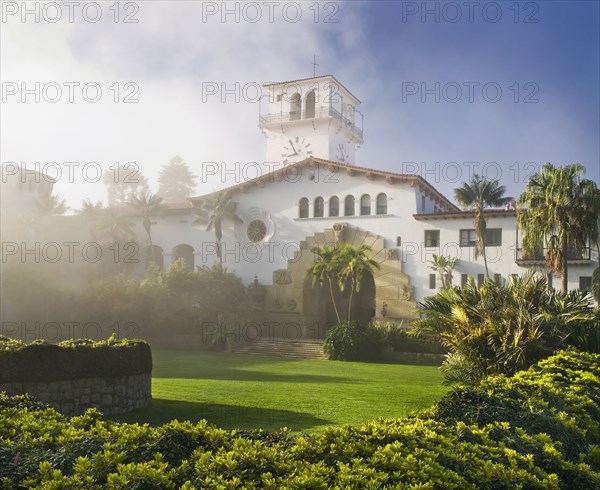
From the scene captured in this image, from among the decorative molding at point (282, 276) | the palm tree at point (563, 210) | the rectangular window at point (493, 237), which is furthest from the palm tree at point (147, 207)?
the palm tree at point (563, 210)

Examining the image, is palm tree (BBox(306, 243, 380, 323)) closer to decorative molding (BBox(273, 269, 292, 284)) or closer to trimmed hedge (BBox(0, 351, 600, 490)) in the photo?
decorative molding (BBox(273, 269, 292, 284))

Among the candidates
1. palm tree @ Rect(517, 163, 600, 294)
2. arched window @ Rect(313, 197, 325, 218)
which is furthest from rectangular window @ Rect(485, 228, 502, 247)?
arched window @ Rect(313, 197, 325, 218)

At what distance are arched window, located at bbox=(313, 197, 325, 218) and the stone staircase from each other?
10.5m

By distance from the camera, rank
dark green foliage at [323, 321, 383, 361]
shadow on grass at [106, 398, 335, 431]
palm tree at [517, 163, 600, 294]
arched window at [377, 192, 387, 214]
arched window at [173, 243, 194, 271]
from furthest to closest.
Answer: arched window at [173, 243, 194, 271]
arched window at [377, 192, 387, 214]
dark green foliage at [323, 321, 383, 361]
palm tree at [517, 163, 600, 294]
shadow on grass at [106, 398, 335, 431]

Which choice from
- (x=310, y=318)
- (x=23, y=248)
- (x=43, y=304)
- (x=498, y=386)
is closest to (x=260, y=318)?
(x=310, y=318)

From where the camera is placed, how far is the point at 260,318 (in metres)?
45.8

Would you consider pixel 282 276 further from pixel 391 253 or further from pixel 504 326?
pixel 504 326

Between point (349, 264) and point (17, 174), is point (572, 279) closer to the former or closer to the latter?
point (349, 264)

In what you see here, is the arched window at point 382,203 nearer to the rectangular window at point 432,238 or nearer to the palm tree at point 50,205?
the rectangular window at point 432,238

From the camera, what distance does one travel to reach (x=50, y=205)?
55.6m

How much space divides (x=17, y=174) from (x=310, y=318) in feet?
103

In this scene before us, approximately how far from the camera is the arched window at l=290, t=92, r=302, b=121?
196 ft

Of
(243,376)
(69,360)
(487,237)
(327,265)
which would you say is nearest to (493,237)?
(487,237)

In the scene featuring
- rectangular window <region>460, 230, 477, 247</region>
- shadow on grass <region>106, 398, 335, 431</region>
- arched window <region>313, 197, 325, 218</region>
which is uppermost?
arched window <region>313, 197, 325, 218</region>
